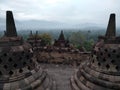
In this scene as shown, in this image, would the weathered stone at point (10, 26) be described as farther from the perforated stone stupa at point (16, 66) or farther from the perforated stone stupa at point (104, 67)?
the perforated stone stupa at point (104, 67)

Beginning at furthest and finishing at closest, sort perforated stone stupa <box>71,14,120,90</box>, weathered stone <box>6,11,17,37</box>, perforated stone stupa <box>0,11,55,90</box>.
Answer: weathered stone <box>6,11,17,37</box>
perforated stone stupa <box>71,14,120,90</box>
perforated stone stupa <box>0,11,55,90</box>

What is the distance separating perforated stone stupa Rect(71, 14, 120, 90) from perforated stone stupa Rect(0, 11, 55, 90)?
2282 mm

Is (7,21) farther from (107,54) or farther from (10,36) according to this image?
(107,54)

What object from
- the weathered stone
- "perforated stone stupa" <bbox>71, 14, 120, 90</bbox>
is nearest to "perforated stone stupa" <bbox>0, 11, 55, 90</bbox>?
the weathered stone

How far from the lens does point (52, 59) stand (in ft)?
52.0

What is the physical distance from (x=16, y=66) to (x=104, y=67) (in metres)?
4.97

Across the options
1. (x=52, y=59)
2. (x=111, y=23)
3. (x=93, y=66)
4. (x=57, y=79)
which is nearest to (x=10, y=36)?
(x=57, y=79)

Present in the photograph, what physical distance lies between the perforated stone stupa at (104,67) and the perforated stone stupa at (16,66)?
228 cm

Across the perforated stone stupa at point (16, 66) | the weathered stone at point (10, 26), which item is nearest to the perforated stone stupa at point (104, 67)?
the perforated stone stupa at point (16, 66)

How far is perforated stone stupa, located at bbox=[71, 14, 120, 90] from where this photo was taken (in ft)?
25.5

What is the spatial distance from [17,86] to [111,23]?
6.54 metres

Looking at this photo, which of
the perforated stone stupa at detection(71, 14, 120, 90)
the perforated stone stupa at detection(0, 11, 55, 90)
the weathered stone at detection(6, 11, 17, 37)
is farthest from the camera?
the weathered stone at detection(6, 11, 17, 37)

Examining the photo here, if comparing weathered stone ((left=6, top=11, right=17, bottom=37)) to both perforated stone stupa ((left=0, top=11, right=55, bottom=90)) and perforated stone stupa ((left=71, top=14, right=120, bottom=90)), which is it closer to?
perforated stone stupa ((left=0, top=11, right=55, bottom=90))

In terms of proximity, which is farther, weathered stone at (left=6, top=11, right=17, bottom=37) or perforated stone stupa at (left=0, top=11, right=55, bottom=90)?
weathered stone at (left=6, top=11, right=17, bottom=37)
